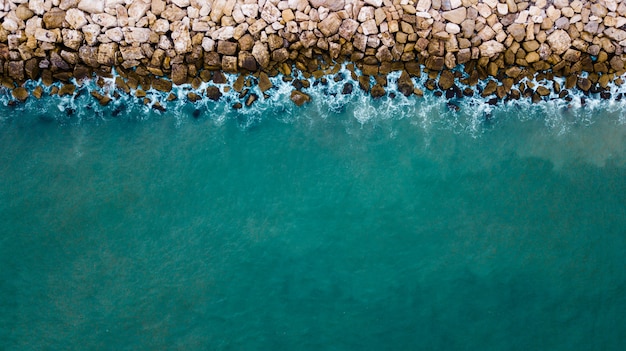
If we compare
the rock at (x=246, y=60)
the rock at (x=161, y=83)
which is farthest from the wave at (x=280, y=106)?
the rock at (x=246, y=60)

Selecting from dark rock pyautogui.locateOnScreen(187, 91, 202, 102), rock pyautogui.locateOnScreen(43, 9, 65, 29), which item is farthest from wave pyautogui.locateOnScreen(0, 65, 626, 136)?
rock pyautogui.locateOnScreen(43, 9, 65, 29)

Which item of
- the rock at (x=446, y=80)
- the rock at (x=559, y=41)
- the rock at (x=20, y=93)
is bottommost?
the rock at (x=20, y=93)

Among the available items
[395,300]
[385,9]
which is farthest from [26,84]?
[395,300]

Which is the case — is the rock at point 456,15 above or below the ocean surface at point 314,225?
above

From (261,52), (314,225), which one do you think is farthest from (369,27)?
(314,225)

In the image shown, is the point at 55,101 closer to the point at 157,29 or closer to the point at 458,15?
the point at 157,29

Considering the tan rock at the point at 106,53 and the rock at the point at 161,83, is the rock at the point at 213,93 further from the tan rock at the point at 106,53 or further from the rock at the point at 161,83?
the tan rock at the point at 106,53

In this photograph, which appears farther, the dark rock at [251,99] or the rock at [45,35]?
the dark rock at [251,99]
